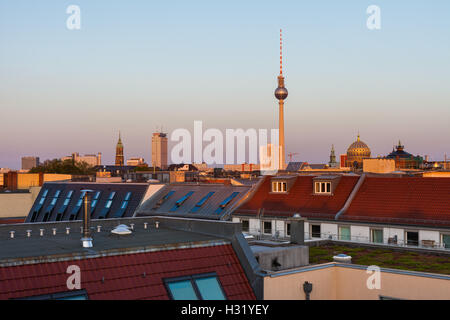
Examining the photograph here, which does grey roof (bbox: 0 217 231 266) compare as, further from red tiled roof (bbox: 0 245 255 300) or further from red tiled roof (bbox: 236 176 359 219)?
red tiled roof (bbox: 236 176 359 219)

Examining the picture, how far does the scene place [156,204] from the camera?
6075 centimetres

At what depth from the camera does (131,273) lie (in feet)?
59.6

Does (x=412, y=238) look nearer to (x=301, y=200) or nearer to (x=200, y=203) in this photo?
(x=301, y=200)

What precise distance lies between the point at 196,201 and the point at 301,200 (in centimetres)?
1270

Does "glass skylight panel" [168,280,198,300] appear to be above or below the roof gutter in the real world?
below

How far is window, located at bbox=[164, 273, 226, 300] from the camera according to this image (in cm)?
1836

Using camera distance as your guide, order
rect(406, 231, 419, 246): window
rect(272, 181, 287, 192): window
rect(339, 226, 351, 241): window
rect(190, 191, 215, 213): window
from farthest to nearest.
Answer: rect(190, 191, 215, 213): window, rect(272, 181, 287, 192): window, rect(339, 226, 351, 241): window, rect(406, 231, 419, 246): window

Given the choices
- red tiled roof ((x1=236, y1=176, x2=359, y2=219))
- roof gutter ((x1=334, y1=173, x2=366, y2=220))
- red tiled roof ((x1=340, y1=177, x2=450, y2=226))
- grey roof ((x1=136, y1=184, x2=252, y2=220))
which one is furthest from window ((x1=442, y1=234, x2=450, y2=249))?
grey roof ((x1=136, y1=184, x2=252, y2=220))

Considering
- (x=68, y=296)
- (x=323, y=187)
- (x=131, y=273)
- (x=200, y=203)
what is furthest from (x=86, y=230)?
(x=200, y=203)

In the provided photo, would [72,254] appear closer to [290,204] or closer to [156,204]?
[290,204]

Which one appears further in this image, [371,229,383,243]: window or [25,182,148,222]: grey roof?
[25,182,148,222]: grey roof

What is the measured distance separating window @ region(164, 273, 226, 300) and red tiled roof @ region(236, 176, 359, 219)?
2864 centimetres
